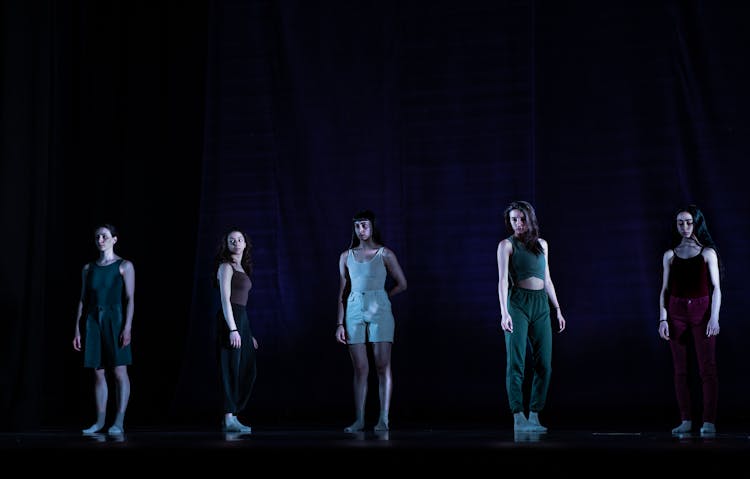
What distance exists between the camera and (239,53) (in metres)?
7.40

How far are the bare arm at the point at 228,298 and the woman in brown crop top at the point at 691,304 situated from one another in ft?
8.13

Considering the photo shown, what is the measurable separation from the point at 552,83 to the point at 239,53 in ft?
8.13

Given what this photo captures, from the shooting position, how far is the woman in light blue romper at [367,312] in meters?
5.60

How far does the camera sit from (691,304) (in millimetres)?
5203

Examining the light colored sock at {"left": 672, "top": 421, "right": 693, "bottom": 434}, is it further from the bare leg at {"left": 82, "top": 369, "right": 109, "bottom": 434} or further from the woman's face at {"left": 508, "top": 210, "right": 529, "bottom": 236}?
the bare leg at {"left": 82, "top": 369, "right": 109, "bottom": 434}

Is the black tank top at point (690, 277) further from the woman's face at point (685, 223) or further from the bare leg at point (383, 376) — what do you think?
the bare leg at point (383, 376)

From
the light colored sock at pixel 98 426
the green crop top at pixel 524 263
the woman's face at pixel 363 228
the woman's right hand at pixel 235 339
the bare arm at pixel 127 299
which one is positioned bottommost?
the light colored sock at pixel 98 426

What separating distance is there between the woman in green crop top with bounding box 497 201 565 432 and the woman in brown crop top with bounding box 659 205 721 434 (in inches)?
25.7

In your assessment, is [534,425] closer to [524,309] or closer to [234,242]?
[524,309]

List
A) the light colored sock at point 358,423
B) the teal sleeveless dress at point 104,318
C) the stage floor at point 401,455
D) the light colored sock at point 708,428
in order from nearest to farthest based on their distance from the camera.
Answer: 1. the stage floor at point 401,455
2. the light colored sock at point 708,428
3. the light colored sock at point 358,423
4. the teal sleeveless dress at point 104,318

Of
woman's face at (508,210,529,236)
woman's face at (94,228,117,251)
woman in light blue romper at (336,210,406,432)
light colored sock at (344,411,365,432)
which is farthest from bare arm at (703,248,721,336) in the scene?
woman's face at (94,228,117,251)

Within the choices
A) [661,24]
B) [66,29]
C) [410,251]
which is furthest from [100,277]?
[661,24]

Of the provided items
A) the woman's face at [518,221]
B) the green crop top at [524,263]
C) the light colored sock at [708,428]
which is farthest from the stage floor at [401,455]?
the woman's face at [518,221]

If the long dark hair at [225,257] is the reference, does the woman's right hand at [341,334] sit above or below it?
below
